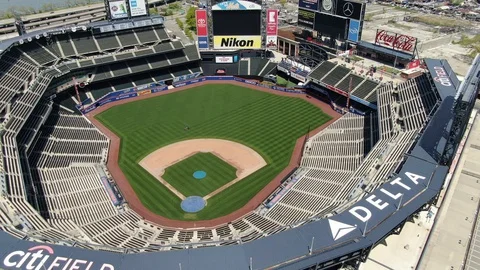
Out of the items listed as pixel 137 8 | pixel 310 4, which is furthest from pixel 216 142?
pixel 310 4

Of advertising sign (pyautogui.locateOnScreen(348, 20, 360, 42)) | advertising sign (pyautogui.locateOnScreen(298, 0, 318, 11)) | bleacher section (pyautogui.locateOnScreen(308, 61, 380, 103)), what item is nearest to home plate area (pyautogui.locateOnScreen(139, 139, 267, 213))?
bleacher section (pyautogui.locateOnScreen(308, 61, 380, 103))

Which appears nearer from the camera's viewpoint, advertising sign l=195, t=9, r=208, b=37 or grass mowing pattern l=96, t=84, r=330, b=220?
grass mowing pattern l=96, t=84, r=330, b=220

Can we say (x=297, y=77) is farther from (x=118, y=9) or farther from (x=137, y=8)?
(x=118, y=9)

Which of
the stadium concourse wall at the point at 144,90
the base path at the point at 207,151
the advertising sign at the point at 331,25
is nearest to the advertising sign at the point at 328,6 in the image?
the advertising sign at the point at 331,25

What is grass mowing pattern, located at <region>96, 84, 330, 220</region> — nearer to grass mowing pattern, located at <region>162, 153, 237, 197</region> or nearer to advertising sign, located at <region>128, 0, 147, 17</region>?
grass mowing pattern, located at <region>162, 153, 237, 197</region>

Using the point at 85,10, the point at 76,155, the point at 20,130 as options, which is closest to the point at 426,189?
the point at 76,155

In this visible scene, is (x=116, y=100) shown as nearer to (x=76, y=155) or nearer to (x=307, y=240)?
(x=76, y=155)
